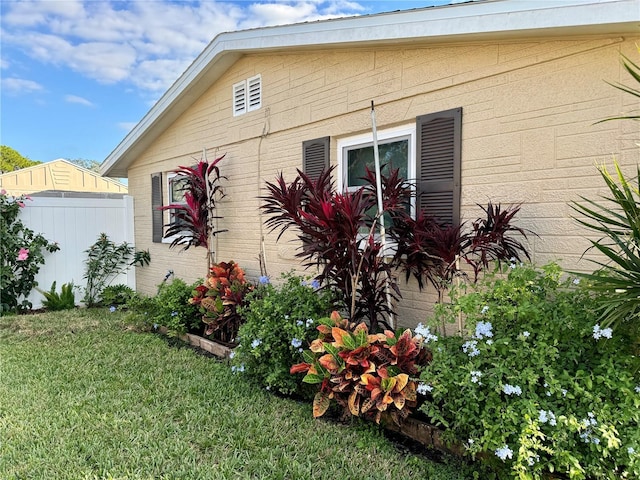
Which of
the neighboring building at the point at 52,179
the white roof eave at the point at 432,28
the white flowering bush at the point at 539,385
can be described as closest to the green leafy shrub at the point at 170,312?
the white roof eave at the point at 432,28

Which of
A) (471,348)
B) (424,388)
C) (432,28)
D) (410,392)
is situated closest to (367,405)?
(410,392)

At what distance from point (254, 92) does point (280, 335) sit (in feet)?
11.9

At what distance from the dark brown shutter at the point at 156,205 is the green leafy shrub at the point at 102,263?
584mm

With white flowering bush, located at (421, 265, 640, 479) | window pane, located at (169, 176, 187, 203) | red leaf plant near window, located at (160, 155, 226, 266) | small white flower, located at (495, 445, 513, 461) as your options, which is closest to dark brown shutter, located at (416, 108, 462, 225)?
white flowering bush, located at (421, 265, 640, 479)

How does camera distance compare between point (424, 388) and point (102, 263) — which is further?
point (102, 263)

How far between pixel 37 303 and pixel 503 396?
8.11m

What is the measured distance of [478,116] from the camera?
3.43m

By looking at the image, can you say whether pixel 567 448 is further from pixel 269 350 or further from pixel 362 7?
pixel 362 7

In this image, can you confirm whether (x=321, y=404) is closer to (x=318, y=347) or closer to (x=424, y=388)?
(x=318, y=347)

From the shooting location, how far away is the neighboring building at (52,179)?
17.2 meters

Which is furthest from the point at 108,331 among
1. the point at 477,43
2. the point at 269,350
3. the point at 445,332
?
the point at 477,43

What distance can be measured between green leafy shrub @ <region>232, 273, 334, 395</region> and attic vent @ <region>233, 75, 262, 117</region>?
3047 millimetres

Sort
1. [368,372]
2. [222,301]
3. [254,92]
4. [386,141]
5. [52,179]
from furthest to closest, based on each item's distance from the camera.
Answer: [52,179] < [254,92] < [222,301] < [386,141] < [368,372]

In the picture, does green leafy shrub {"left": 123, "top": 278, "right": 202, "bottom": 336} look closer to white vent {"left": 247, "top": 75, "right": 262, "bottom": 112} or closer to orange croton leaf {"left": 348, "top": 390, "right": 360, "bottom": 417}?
white vent {"left": 247, "top": 75, "right": 262, "bottom": 112}
